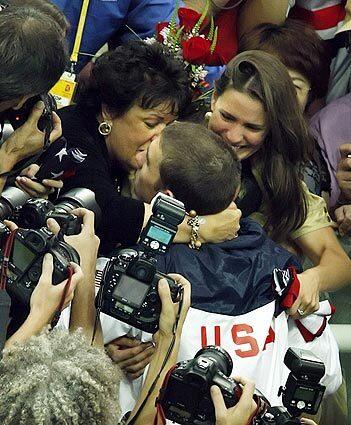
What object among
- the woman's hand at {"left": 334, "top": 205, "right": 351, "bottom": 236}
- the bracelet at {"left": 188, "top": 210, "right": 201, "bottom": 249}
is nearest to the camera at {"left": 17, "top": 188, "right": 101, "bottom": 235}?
the bracelet at {"left": 188, "top": 210, "right": 201, "bottom": 249}

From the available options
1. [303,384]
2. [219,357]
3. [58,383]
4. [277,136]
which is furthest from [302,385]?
[277,136]

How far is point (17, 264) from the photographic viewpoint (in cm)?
296

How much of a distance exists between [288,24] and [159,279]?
1.96 meters

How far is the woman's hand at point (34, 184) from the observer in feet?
11.4

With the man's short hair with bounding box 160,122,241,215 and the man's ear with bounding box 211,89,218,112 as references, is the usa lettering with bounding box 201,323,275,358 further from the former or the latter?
the man's ear with bounding box 211,89,218,112

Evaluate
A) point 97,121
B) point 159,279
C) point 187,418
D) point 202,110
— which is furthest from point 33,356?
point 202,110

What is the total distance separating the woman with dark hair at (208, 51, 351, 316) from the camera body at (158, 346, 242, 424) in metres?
1.28

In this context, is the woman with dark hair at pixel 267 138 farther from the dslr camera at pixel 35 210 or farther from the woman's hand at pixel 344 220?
Result: the dslr camera at pixel 35 210

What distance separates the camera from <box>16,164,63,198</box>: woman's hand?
3.48 meters

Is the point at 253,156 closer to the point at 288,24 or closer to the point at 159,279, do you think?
the point at 288,24

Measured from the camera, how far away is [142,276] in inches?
122

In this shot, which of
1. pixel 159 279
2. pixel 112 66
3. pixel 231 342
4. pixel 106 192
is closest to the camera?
pixel 159 279

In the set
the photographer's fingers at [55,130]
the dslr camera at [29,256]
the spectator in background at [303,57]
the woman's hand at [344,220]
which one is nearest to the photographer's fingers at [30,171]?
the photographer's fingers at [55,130]

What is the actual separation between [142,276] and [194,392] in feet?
1.39
